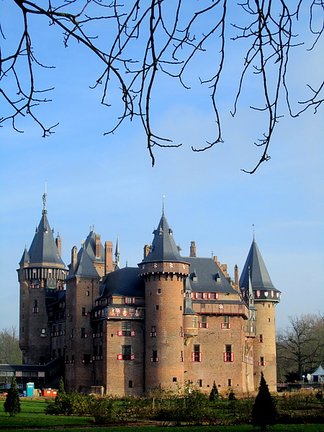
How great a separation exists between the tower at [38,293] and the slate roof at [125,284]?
6.22 metres

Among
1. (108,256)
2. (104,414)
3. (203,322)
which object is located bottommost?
(104,414)

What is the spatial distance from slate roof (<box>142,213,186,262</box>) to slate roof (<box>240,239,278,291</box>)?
11.8 meters

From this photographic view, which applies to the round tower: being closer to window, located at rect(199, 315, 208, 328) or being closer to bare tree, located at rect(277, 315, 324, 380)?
window, located at rect(199, 315, 208, 328)

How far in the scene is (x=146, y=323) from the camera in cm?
6181

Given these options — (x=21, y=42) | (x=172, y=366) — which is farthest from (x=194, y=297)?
(x=21, y=42)

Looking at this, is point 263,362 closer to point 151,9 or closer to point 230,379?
point 230,379

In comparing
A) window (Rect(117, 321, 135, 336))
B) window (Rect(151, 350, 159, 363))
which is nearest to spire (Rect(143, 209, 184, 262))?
window (Rect(117, 321, 135, 336))

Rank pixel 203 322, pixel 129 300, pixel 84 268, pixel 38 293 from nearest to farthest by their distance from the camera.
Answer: pixel 129 300
pixel 203 322
pixel 84 268
pixel 38 293

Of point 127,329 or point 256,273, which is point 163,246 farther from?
point 256,273

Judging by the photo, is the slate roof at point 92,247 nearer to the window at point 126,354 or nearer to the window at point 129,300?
the window at point 129,300

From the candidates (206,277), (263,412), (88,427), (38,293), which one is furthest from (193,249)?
(263,412)

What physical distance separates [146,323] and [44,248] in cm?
1480

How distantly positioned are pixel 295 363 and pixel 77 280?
115 feet

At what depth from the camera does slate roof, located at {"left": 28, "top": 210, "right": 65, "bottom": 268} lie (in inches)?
2810
